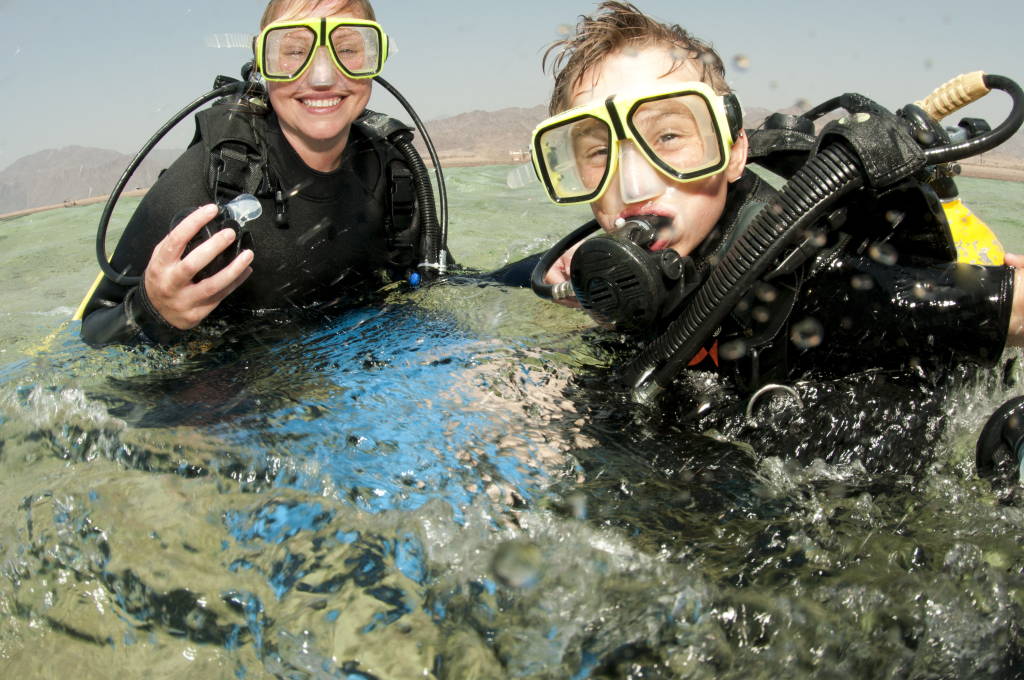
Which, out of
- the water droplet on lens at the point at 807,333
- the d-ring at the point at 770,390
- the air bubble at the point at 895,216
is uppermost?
the air bubble at the point at 895,216

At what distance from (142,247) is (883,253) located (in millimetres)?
2486

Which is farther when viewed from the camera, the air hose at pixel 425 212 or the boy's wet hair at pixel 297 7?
the air hose at pixel 425 212

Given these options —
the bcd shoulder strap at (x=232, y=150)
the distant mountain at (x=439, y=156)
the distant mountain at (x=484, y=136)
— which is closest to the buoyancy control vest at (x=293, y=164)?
the bcd shoulder strap at (x=232, y=150)

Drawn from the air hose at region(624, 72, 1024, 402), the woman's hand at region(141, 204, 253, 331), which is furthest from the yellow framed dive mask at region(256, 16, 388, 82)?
the air hose at region(624, 72, 1024, 402)

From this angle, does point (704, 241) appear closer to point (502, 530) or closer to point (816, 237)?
point (816, 237)

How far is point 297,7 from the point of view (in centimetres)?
301

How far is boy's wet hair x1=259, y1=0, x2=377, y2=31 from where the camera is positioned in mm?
3010

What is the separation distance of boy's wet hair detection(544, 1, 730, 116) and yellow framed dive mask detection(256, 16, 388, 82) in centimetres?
102

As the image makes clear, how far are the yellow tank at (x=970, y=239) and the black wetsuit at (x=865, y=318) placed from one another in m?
0.64

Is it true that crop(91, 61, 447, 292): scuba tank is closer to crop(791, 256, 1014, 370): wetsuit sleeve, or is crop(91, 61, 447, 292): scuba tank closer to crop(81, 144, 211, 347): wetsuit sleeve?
crop(81, 144, 211, 347): wetsuit sleeve

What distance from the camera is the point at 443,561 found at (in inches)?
61.6

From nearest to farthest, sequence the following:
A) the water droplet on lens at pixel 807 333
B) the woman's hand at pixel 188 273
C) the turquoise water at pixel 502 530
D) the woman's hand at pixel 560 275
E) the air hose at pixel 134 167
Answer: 1. the turquoise water at pixel 502 530
2. the water droplet on lens at pixel 807 333
3. the woman's hand at pixel 188 273
4. the woman's hand at pixel 560 275
5. the air hose at pixel 134 167

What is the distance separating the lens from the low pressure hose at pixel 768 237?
5.22 feet

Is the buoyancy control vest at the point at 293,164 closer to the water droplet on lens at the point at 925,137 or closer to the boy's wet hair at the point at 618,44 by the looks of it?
the boy's wet hair at the point at 618,44
